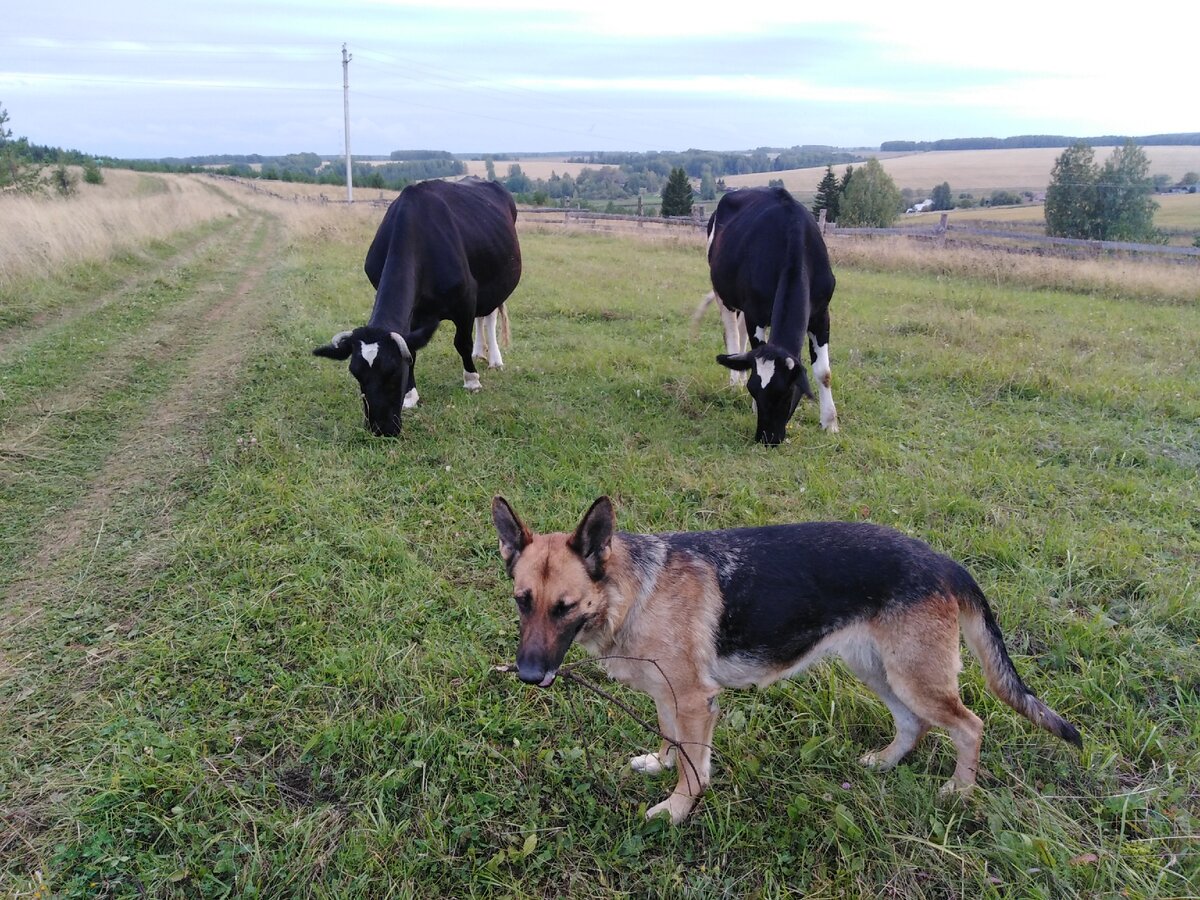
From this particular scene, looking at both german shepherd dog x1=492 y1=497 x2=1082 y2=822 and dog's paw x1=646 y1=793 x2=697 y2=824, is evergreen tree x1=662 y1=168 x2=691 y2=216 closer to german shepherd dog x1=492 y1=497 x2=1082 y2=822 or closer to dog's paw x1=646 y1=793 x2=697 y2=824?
german shepherd dog x1=492 y1=497 x2=1082 y2=822

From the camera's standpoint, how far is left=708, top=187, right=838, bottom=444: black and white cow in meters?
6.95

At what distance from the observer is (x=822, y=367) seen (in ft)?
26.1

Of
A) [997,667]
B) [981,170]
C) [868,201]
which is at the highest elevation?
[981,170]

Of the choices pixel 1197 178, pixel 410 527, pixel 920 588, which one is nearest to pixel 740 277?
pixel 410 527

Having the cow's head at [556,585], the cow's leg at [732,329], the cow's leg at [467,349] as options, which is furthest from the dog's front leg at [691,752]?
the cow's leg at [732,329]

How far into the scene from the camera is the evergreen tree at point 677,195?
4438 centimetres

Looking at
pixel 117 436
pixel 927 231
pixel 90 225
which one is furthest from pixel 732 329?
pixel 927 231

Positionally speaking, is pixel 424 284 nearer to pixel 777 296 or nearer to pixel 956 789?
pixel 777 296

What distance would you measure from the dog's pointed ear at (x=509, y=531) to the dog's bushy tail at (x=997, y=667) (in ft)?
6.31

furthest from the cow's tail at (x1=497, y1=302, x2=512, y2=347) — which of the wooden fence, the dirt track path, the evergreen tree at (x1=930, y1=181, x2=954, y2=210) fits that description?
the evergreen tree at (x1=930, y1=181, x2=954, y2=210)

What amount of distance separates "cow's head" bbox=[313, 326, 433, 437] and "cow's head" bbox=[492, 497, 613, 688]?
4520mm

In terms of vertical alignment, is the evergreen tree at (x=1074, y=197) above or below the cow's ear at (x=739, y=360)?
above

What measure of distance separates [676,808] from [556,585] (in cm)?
119

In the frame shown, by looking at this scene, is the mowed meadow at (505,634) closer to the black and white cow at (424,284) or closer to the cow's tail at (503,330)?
the black and white cow at (424,284)
